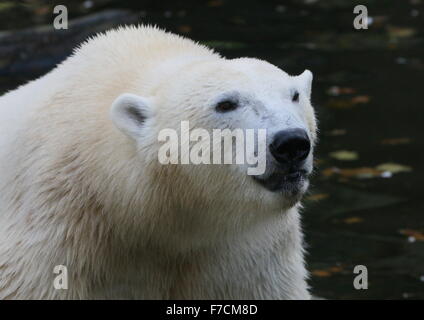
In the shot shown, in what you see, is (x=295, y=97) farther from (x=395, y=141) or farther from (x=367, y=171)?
(x=395, y=141)

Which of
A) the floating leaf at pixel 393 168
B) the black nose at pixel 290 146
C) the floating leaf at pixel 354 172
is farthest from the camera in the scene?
the floating leaf at pixel 393 168

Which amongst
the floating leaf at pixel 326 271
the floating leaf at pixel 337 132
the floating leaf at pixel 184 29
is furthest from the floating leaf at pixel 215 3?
the floating leaf at pixel 326 271

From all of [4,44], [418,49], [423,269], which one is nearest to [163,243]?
[423,269]

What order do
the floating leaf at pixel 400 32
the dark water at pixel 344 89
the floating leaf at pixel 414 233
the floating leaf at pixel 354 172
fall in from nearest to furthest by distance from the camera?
the dark water at pixel 344 89 → the floating leaf at pixel 414 233 → the floating leaf at pixel 354 172 → the floating leaf at pixel 400 32

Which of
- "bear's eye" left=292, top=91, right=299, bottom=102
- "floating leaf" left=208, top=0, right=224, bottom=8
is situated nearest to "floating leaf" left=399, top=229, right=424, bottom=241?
"bear's eye" left=292, top=91, right=299, bottom=102

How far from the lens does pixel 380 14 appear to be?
12195 millimetres

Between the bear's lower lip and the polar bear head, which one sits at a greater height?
the polar bear head

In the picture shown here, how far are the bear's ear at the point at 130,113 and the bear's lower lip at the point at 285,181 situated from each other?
23.0 inches

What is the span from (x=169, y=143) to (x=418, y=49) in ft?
23.4

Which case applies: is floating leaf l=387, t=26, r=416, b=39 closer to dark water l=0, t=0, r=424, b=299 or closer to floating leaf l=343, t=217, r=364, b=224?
dark water l=0, t=0, r=424, b=299

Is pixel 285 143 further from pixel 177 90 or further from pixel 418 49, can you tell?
pixel 418 49

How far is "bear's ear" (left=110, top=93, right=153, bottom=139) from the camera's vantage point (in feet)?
14.4

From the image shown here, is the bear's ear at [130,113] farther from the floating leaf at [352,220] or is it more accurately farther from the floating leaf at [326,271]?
the floating leaf at [352,220]

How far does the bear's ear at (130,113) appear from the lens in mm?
4379
